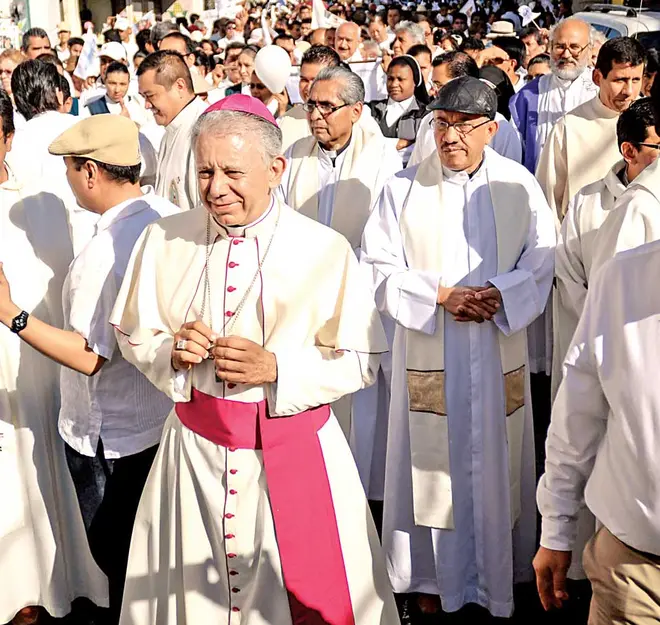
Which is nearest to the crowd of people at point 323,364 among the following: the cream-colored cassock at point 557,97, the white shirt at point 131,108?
the cream-colored cassock at point 557,97

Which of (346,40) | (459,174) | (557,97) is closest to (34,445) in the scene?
(459,174)

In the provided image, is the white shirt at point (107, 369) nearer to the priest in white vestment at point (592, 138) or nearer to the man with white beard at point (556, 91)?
the priest in white vestment at point (592, 138)

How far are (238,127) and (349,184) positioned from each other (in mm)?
2353

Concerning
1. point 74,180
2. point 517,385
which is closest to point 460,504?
point 517,385

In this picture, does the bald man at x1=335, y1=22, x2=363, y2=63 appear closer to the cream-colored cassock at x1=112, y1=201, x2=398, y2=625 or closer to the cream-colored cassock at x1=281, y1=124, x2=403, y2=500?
the cream-colored cassock at x1=281, y1=124, x2=403, y2=500

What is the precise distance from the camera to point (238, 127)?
278cm

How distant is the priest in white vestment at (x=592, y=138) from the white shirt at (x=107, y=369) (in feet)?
9.38

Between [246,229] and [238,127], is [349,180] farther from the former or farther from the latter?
[238,127]

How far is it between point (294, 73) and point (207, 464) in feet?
23.9

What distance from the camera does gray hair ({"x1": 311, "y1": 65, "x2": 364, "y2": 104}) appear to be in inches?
195

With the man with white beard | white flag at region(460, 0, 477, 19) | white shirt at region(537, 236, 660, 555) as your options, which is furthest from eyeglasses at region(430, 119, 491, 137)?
white flag at region(460, 0, 477, 19)

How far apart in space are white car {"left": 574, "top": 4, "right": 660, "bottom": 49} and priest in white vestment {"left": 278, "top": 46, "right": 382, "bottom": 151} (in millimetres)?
3578

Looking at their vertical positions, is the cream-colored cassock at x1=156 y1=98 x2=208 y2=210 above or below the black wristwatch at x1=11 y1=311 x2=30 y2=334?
above

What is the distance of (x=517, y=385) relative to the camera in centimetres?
397
